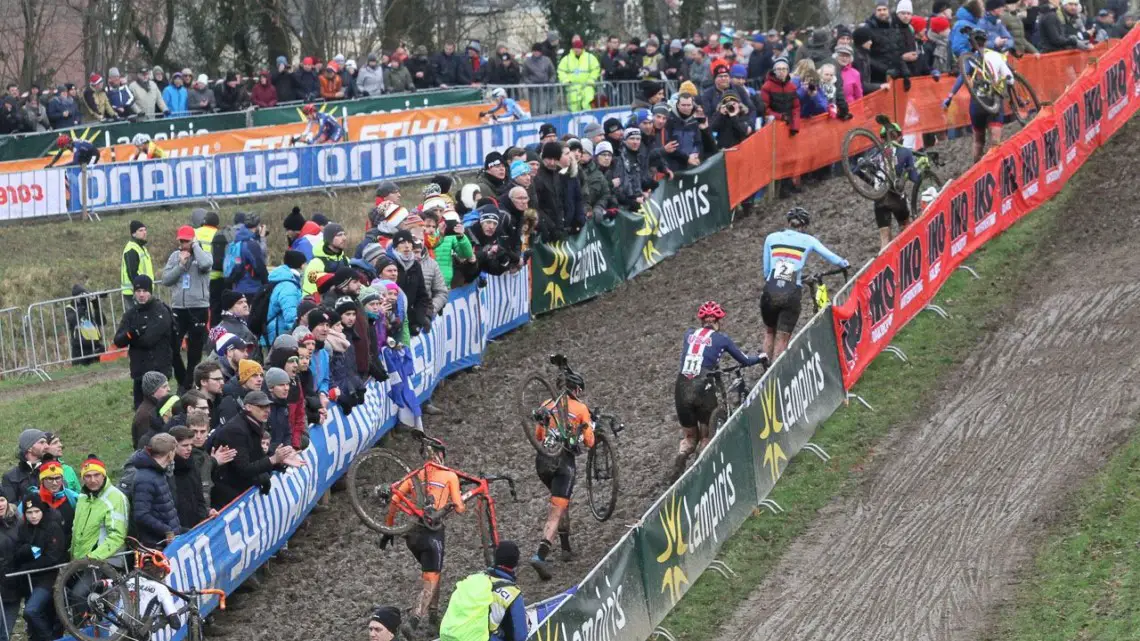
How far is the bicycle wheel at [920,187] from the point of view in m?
21.7

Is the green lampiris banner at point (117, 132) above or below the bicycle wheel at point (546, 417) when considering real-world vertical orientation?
above

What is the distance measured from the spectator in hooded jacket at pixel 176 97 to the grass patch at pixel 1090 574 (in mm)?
A: 23019

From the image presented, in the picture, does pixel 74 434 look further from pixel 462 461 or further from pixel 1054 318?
pixel 1054 318

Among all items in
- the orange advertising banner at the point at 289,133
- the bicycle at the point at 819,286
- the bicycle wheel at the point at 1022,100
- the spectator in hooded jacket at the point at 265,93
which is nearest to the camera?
the bicycle at the point at 819,286

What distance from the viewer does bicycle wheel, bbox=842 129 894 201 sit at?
20984mm

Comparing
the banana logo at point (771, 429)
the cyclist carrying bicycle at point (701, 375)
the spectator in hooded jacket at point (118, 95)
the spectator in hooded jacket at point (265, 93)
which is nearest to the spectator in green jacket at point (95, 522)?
the cyclist carrying bicycle at point (701, 375)

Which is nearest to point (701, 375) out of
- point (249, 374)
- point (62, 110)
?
point (249, 374)

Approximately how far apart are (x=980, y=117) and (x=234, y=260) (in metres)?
11.0

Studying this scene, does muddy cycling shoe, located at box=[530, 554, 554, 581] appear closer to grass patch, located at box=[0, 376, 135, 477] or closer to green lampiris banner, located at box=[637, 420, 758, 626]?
green lampiris banner, located at box=[637, 420, 758, 626]

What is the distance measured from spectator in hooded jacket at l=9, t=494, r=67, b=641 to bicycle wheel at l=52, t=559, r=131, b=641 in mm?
356

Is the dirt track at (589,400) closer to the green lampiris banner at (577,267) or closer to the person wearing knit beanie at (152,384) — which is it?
the green lampiris banner at (577,267)

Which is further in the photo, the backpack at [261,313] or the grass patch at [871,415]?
the backpack at [261,313]

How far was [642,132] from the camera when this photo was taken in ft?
77.7

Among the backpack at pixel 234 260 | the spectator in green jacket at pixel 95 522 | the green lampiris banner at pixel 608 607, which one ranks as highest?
the backpack at pixel 234 260
